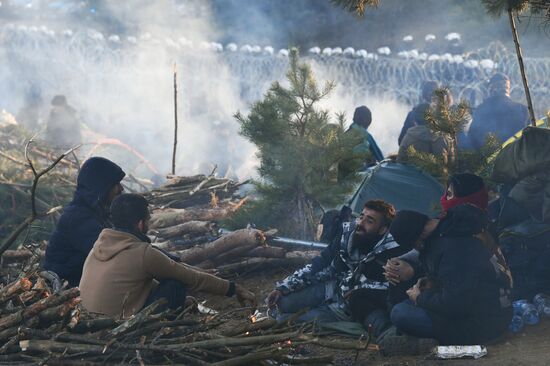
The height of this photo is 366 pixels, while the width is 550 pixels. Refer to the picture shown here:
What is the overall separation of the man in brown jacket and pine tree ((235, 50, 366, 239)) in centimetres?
295

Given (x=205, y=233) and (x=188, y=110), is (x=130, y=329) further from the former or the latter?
(x=188, y=110)

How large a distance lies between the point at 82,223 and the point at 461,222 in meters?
2.97

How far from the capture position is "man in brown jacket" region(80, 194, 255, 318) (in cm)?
529

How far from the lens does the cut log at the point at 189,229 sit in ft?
28.2

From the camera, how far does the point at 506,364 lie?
5.04m

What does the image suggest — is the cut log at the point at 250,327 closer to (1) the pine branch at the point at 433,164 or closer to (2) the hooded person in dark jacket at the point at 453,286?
(2) the hooded person in dark jacket at the point at 453,286

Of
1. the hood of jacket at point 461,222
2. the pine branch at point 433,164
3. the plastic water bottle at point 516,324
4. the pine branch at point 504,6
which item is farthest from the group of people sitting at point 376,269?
the pine branch at point 504,6

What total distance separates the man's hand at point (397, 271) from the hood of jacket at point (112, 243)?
178cm

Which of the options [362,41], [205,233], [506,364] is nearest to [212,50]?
[362,41]

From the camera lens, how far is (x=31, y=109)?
22.5 m

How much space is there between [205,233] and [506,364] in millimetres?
4306

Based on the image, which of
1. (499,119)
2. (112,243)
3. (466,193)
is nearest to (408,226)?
(466,193)

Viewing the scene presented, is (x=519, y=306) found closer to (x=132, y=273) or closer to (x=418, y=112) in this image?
(x=132, y=273)

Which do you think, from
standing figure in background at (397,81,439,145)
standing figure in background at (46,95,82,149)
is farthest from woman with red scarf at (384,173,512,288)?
standing figure in background at (46,95,82,149)
